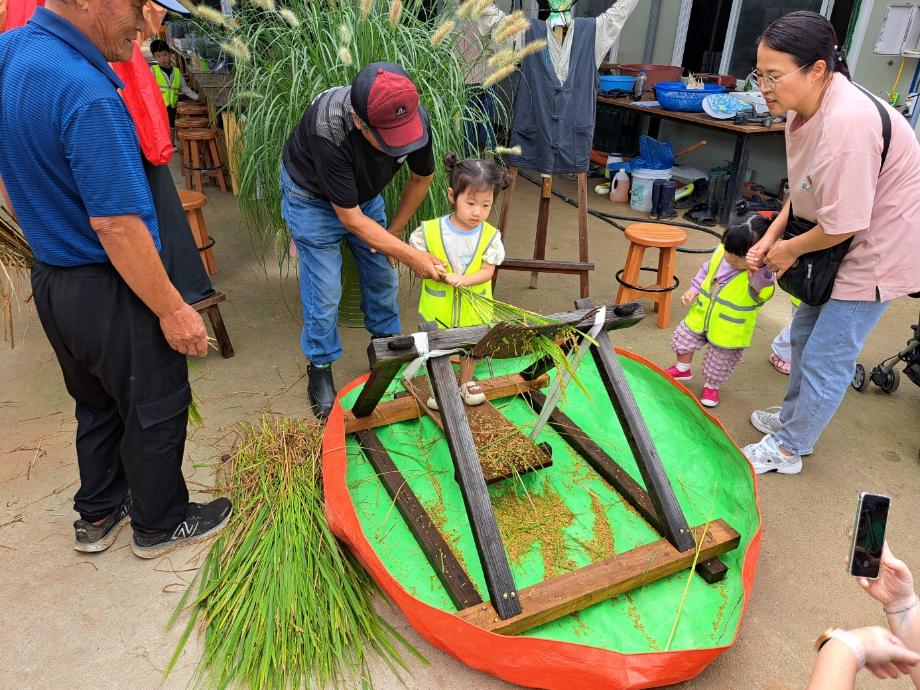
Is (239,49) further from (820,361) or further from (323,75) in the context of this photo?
(820,361)

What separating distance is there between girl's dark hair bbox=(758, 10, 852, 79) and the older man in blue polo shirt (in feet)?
5.76

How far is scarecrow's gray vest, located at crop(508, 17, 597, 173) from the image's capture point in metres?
3.42

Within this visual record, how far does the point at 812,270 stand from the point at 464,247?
4.31 feet

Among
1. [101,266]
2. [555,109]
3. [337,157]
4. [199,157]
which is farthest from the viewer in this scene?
[199,157]

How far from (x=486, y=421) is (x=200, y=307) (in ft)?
5.14

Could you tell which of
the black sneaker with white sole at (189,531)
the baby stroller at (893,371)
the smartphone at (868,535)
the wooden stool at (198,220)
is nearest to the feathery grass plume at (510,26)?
the wooden stool at (198,220)

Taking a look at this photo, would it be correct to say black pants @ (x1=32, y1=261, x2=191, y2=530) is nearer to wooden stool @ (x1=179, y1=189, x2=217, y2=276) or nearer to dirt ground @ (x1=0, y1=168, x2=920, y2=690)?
dirt ground @ (x1=0, y1=168, x2=920, y2=690)

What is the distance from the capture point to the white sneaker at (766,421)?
2871mm

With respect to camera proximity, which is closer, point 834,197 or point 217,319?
point 834,197

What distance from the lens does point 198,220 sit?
3.84 m

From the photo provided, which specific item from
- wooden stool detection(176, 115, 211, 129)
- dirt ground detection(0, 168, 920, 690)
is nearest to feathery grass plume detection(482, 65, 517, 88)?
dirt ground detection(0, 168, 920, 690)

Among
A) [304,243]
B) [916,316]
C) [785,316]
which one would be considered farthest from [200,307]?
[916,316]

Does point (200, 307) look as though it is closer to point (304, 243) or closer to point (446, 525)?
point (304, 243)

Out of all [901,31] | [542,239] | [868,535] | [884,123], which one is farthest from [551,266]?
[901,31]
